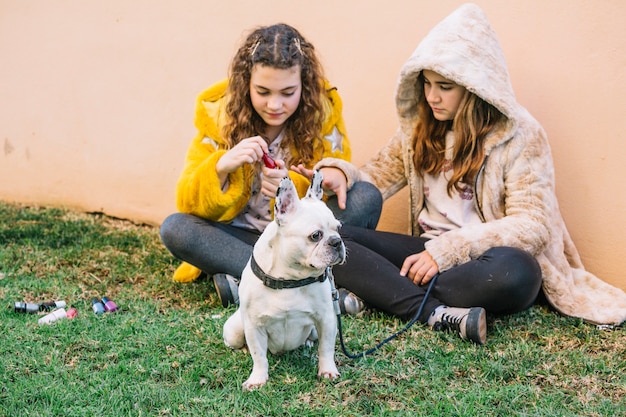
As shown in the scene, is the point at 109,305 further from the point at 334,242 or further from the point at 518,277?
the point at 518,277

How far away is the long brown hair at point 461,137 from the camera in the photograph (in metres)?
3.15

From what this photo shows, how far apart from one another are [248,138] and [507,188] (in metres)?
1.12

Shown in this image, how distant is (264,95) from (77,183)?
2394mm

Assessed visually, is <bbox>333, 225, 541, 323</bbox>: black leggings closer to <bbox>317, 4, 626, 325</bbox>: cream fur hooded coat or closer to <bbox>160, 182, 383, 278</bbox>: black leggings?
<bbox>317, 4, 626, 325</bbox>: cream fur hooded coat

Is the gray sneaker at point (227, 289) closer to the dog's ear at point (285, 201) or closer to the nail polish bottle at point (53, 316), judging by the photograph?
the nail polish bottle at point (53, 316)

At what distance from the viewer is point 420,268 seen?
301 cm

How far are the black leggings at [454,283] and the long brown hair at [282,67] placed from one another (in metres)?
0.55

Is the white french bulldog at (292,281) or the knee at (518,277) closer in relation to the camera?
the white french bulldog at (292,281)

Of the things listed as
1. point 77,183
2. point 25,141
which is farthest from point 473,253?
point 25,141

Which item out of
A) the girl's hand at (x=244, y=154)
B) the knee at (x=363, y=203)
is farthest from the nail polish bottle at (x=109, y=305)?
the knee at (x=363, y=203)

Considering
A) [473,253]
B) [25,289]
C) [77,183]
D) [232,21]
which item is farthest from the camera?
[77,183]

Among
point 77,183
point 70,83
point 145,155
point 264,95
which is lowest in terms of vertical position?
point 77,183

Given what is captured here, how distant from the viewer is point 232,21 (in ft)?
14.0

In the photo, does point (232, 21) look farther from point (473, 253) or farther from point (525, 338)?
point (525, 338)
